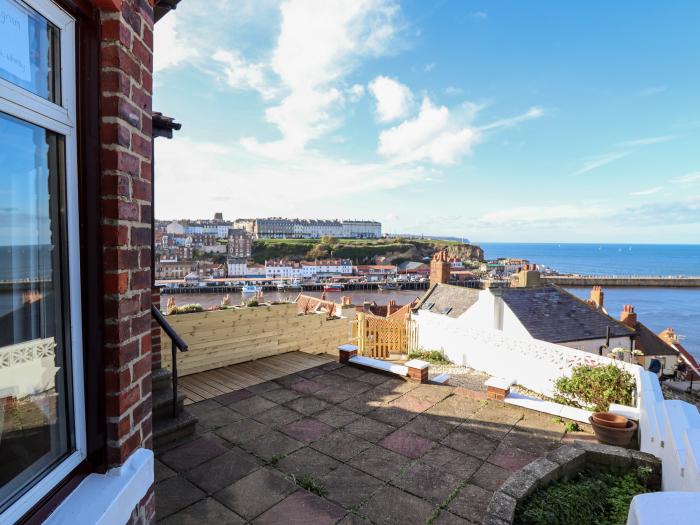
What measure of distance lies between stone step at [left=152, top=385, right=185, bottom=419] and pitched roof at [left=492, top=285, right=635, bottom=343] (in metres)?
9.07

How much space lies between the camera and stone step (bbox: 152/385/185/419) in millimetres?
3663

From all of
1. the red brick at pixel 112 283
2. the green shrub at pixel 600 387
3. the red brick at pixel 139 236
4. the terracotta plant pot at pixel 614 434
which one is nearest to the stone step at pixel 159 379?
the red brick at pixel 139 236

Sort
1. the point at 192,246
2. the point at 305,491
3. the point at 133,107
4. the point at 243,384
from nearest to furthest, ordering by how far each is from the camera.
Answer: the point at 133,107
the point at 305,491
the point at 243,384
the point at 192,246

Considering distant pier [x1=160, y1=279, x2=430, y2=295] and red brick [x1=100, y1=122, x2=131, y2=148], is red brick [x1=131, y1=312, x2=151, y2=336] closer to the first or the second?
red brick [x1=100, y1=122, x2=131, y2=148]

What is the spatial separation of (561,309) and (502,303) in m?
2.12

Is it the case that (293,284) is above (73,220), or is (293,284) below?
below

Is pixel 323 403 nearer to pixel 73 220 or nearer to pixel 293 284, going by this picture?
pixel 73 220

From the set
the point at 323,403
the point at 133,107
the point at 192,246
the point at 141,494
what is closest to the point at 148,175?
the point at 133,107

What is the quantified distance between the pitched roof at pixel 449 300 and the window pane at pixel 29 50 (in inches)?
503

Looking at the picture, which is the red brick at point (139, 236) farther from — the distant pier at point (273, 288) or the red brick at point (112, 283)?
the distant pier at point (273, 288)

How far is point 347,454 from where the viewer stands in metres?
3.59

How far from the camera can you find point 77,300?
4.41ft

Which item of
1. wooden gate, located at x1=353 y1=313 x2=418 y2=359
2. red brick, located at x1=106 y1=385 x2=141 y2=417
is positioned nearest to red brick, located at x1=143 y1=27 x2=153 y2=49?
red brick, located at x1=106 y1=385 x2=141 y2=417

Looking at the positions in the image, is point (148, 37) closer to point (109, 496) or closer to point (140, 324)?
point (140, 324)
